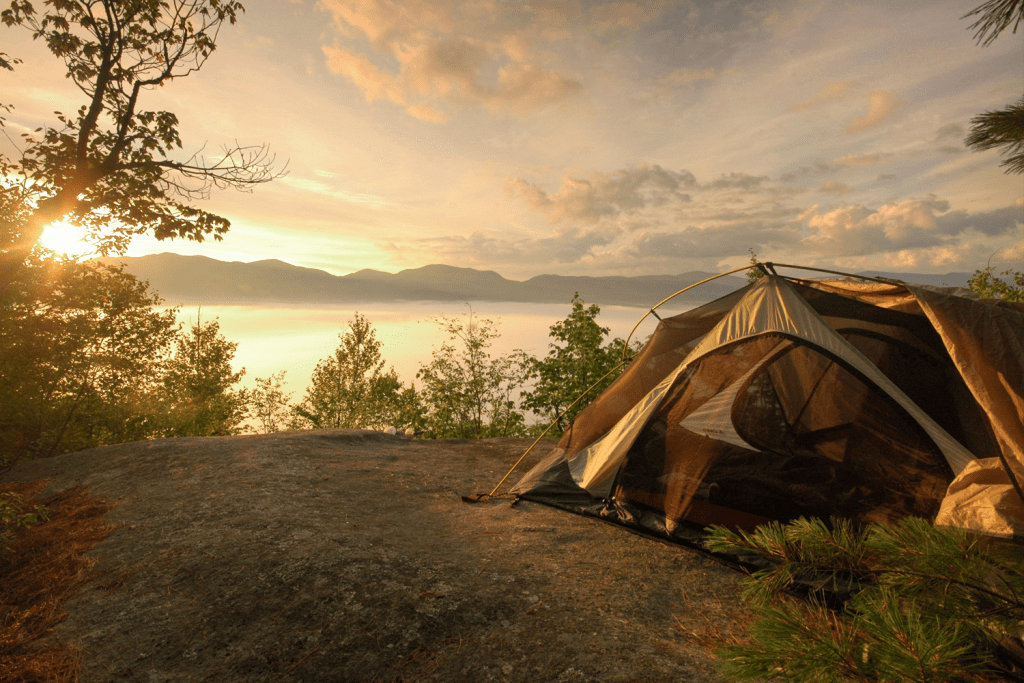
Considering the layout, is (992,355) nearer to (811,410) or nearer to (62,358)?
(811,410)

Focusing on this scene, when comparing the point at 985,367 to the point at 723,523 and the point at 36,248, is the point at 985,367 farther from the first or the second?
the point at 36,248

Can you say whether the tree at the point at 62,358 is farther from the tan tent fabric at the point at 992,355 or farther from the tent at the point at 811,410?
the tan tent fabric at the point at 992,355

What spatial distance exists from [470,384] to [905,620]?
81.2 ft

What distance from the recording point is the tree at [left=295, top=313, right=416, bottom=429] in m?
28.1

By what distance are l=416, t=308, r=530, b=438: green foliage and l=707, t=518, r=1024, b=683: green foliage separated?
76.1 ft

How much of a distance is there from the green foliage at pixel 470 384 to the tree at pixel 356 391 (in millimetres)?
2192

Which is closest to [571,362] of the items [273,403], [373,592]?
[373,592]

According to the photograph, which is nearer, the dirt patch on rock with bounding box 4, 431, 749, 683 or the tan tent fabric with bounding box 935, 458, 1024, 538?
the tan tent fabric with bounding box 935, 458, 1024, 538

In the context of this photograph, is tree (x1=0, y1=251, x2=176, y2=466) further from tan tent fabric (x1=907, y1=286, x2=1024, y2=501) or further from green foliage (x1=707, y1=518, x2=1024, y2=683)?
tan tent fabric (x1=907, y1=286, x2=1024, y2=501)

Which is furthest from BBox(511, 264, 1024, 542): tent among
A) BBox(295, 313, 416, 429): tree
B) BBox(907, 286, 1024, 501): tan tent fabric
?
BBox(295, 313, 416, 429): tree

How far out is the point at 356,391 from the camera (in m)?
30.9

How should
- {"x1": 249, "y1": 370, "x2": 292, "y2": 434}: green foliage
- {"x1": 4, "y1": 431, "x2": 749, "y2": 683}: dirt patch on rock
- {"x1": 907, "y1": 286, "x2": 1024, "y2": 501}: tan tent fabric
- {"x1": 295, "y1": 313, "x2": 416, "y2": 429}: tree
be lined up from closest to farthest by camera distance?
{"x1": 4, "y1": 431, "x2": 749, "y2": 683}: dirt patch on rock
{"x1": 907, "y1": 286, "x2": 1024, "y2": 501}: tan tent fabric
{"x1": 295, "y1": 313, "x2": 416, "y2": 429}: tree
{"x1": 249, "y1": 370, "x2": 292, "y2": 434}: green foliage

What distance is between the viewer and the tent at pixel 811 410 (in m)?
4.05

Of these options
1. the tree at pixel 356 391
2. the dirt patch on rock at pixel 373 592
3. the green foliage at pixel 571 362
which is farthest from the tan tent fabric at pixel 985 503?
the tree at pixel 356 391
